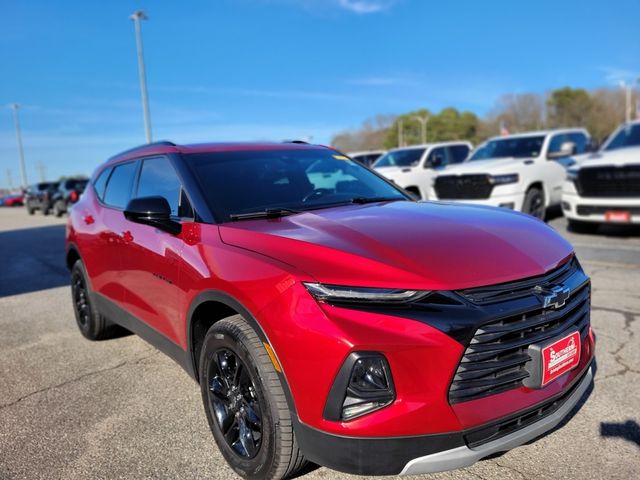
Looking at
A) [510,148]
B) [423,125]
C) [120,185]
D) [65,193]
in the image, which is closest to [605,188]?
[510,148]

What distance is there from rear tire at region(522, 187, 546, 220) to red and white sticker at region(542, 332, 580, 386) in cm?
787

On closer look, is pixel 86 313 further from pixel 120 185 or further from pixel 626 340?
pixel 626 340

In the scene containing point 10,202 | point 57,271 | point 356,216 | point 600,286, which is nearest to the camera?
point 356,216

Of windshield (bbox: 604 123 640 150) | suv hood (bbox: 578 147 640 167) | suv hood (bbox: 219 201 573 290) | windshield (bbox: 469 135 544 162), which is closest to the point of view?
suv hood (bbox: 219 201 573 290)

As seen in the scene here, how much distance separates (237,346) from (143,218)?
1278 millimetres

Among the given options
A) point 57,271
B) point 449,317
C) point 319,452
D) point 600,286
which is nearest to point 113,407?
point 319,452

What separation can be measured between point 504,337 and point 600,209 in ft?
24.6

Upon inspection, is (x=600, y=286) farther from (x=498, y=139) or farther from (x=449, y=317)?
(x=498, y=139)

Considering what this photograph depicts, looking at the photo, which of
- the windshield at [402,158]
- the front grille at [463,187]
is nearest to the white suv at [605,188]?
the front grille at [463,187]

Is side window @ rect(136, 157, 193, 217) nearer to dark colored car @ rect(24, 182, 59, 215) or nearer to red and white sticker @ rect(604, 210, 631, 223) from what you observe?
red and white sticker @ rect(604, 210, 631, 223)

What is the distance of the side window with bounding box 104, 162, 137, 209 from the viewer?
3992mm

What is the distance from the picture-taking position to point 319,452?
2.04 metres

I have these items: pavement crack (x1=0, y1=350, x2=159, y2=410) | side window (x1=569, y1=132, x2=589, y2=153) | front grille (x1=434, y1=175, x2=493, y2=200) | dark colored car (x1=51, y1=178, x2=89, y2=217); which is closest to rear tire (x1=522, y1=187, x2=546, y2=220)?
front grille (x1=434, y1=175, x2=493, y2=200)

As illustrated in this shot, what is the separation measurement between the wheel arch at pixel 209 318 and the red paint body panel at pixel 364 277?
0.03 m
